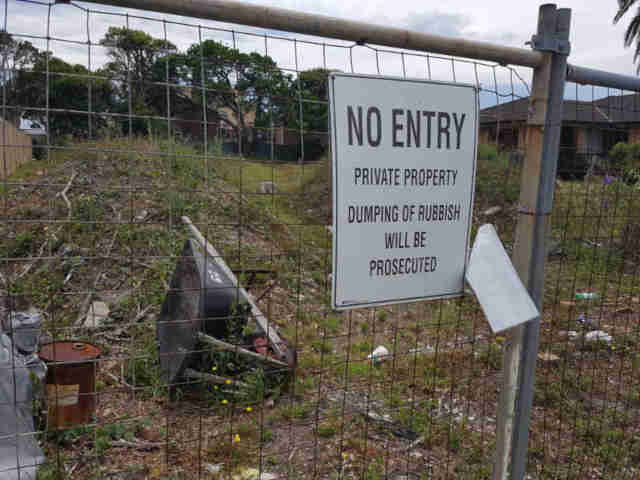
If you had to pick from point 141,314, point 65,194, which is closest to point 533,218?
point 141,314

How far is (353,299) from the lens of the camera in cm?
181

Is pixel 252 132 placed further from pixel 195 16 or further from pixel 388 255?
pixel 388 255

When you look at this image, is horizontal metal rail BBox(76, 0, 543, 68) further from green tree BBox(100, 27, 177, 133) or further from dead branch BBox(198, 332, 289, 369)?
dead branch BBox(198, 332, 289, 369)

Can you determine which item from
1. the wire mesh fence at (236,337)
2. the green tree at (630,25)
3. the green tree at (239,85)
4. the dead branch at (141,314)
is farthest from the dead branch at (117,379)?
the green tree at (630,25)

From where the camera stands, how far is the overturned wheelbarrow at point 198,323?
3.79 m

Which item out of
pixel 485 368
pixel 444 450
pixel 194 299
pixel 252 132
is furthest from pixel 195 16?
pixel 485 368

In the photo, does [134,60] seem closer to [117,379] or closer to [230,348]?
[230,348]

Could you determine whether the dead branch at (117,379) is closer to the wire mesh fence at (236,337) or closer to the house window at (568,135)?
the wire mesh fence at (236,337)

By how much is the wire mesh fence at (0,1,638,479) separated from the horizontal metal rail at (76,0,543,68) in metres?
0.09

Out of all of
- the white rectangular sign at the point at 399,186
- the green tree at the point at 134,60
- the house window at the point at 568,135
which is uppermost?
the green tree at the point at 134,60

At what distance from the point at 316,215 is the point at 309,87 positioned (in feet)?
26.3

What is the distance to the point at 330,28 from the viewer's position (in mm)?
1671

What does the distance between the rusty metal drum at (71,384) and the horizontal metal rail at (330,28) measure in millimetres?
2402

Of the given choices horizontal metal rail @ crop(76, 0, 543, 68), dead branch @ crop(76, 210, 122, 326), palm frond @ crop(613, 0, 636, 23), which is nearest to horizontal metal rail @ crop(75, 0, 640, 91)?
horizontal metal rail @ crop(76, 0, 543, 68)
